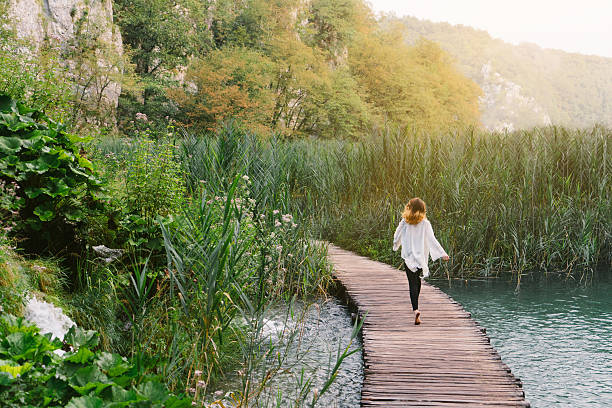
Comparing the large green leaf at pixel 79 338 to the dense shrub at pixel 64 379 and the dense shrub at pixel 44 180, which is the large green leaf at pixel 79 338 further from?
the dense shrub at pixel 44 180

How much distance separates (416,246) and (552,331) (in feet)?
6.78

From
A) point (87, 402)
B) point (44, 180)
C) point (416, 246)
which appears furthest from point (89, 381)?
point (416, 246)

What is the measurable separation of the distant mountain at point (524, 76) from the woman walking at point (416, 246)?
216 ft

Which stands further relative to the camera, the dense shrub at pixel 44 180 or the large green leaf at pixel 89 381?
the dense shrub at pixel 44 180

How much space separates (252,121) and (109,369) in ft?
59.8

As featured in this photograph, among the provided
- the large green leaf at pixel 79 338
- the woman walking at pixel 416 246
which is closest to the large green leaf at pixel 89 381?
the large green leaf at pixel 79 338

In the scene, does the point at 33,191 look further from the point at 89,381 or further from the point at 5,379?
the point at 5,379

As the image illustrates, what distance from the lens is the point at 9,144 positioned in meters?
4.30

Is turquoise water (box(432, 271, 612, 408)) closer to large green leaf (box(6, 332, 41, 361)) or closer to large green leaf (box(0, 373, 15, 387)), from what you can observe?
large green leaf (box(6, 332, 41, 361))

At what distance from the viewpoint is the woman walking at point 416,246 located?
198 inches

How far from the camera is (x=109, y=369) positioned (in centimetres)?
236

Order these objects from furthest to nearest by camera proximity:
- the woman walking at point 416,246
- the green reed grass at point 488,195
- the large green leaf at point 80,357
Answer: the green reed grass at point 488,195 → the woman walking at point 416,246 → the large green leaf at point 80,357

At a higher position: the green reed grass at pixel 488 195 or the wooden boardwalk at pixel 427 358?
the green reed grass at pixel 488 195

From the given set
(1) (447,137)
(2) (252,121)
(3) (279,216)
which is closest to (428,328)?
(3) (279,216)
